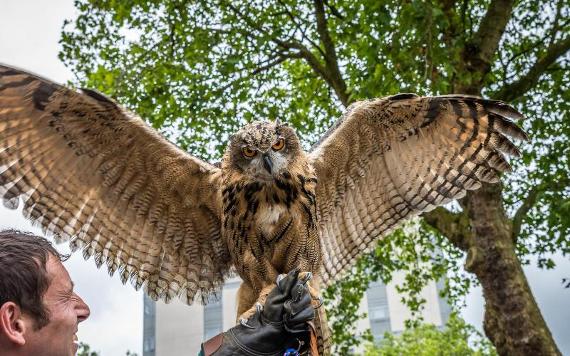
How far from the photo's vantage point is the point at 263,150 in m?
3.56

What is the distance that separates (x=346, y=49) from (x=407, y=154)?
7.51 meters

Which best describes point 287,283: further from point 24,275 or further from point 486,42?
point 486,42

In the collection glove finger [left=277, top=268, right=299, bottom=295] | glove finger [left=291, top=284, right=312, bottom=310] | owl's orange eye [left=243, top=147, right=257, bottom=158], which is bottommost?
glove finger [left=291, top=284, right=312, bottom=310]

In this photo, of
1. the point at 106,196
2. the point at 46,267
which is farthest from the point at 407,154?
the point at 46,267

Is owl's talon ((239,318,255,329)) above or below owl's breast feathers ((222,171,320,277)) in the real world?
below

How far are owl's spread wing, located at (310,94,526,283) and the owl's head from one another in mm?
450

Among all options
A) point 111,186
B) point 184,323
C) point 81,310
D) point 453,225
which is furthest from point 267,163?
point 184,323

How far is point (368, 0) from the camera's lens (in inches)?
311

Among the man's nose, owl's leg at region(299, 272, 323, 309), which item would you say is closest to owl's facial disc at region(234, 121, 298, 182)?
owl's leg at region(299, 272, 323, 309)

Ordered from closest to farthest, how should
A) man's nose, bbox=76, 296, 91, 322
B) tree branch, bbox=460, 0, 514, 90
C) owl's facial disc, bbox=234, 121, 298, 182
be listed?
man's nose, bbox=76, 296, 91, 322, owl's facial disc, bbox=234, 121, 298, 182, tree branch, bbox=460, 0, 514, 90

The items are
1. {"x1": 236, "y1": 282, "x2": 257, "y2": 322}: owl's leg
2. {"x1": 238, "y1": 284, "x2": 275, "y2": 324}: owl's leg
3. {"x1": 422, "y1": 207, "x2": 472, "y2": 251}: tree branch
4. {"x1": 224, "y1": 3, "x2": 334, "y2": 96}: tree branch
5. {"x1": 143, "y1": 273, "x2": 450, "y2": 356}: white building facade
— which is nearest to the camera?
{"x1": 238, "y1": 284, "x2": 275, "y2": 324}: owl's leg

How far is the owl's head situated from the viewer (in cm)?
357

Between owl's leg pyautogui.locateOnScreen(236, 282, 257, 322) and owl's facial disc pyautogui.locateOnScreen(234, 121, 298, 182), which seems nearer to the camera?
owl's facial disc pyautogui.locateOnScreen(234, 121, 298, 182)

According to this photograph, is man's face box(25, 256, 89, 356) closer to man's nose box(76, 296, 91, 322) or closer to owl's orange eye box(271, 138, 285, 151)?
man's nose box(76, 296, 91, 322)
